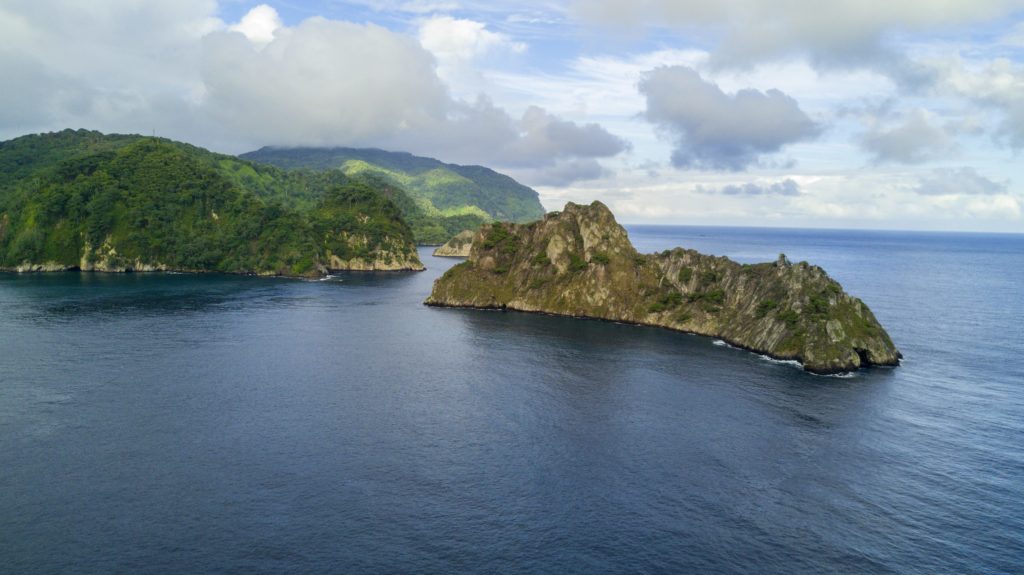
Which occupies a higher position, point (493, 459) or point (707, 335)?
point (707, 335)

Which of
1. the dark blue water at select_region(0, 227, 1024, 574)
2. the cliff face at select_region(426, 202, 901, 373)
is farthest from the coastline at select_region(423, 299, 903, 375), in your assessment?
the dark blue water at select_region(0, 227, 1024, 574)

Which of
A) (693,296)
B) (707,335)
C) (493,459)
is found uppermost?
(693,296)

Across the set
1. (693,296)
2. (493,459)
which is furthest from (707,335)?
(493,459)

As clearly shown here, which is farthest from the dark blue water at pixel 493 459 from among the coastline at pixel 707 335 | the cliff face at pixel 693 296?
the cliff face at pixel 693 296

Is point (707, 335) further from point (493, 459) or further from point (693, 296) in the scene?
point (493, 459)

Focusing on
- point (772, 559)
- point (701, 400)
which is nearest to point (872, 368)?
point (701, 400)

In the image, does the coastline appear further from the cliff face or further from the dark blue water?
the dark blue water
